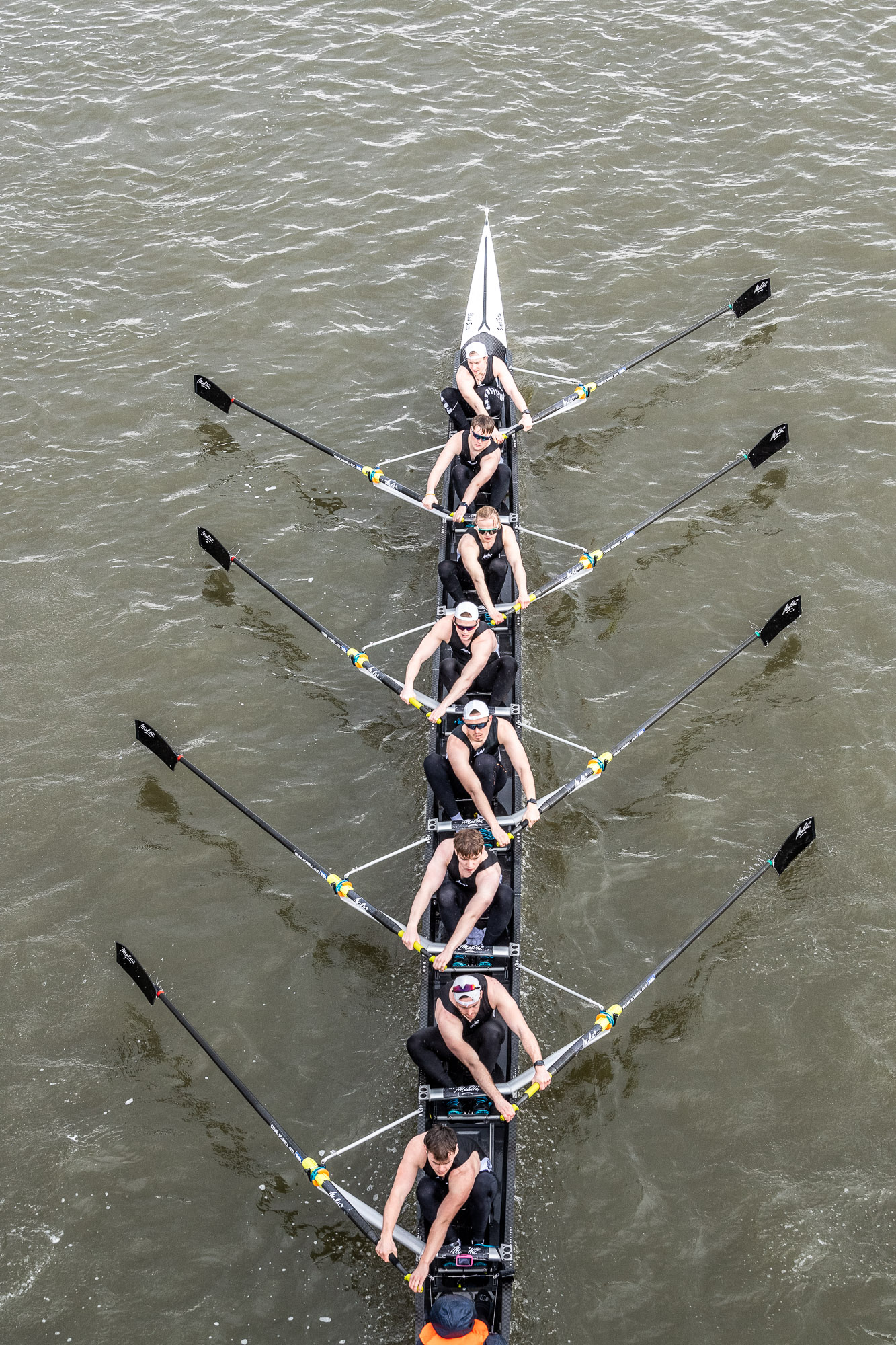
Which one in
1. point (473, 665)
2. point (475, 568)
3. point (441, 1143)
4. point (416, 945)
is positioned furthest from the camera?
point (475, 568)

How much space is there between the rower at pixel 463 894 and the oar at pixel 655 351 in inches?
222

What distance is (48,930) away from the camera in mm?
8828

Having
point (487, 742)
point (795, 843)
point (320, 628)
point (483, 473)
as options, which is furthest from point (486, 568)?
point (795, 843)

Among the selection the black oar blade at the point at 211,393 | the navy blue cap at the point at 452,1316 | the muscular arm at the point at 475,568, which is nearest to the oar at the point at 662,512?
the muscular arm at the point at 475,568

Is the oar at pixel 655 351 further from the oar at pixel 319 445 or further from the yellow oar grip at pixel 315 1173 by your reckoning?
the yellow oar grip at pixel 315 1173

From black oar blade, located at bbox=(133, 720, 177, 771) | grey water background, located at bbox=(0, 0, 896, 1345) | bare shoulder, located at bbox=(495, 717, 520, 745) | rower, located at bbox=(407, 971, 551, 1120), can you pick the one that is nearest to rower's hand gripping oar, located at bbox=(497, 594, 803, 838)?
grey water background, located at bbox=(0, 0, 896, 1345)

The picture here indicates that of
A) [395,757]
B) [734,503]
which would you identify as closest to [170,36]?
[734,503]

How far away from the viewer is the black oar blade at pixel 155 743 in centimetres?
944

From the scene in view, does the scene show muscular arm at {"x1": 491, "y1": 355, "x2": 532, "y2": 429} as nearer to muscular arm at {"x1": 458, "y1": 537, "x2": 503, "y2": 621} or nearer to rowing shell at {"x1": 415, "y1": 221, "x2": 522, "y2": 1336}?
rowing shell at {"x1": 415, "y1": 221, "x2": 522, "y2": 1336}

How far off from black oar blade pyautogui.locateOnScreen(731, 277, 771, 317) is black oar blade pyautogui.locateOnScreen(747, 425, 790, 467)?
229 centimetres

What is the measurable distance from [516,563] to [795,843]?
353 cm

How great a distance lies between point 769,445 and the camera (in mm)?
11898

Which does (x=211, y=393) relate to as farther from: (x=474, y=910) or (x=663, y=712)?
(x=474, y=910)

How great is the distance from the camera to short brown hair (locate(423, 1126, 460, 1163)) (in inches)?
246
